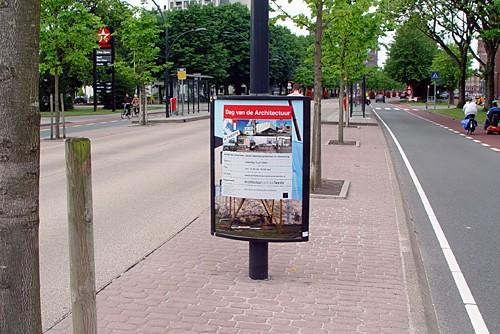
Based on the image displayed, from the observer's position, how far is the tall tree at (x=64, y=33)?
22141 millimetres

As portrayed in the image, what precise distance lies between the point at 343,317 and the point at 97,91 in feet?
178

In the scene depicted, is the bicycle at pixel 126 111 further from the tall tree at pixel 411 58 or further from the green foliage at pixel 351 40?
the tall tree at pixel 411 58

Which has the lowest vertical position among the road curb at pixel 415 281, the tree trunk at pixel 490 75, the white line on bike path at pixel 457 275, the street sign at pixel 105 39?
the white line on bike path at pixel 457 275

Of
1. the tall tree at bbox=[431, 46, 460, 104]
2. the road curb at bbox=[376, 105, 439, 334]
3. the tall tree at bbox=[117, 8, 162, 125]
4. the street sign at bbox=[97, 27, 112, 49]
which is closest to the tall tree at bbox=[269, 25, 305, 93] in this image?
the tall tree at bbox=[431, 46, 460, 104]

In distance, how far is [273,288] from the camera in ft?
19.0

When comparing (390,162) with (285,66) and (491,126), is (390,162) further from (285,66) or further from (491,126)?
(285,66)

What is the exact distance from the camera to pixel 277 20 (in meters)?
12.5

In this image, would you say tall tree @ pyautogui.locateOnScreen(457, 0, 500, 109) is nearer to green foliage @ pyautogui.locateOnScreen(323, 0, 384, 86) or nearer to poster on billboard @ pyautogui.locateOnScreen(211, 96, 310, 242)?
green foliage @ pyautogui.locateOnScreen(323, 0, 384, 86)

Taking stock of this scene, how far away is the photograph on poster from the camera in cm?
559

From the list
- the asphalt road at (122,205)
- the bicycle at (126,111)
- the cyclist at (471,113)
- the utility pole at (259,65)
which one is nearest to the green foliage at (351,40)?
the asphalt road at (122,205)

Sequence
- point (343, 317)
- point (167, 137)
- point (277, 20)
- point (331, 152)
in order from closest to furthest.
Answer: point (343, 317) → point (277, 20) → point (331, 152) → point (167, 137)

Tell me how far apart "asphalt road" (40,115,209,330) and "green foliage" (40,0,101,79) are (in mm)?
3813

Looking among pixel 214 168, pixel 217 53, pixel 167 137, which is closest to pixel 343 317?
pixel 214 168

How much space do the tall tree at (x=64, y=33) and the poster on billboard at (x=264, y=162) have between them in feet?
58.3
